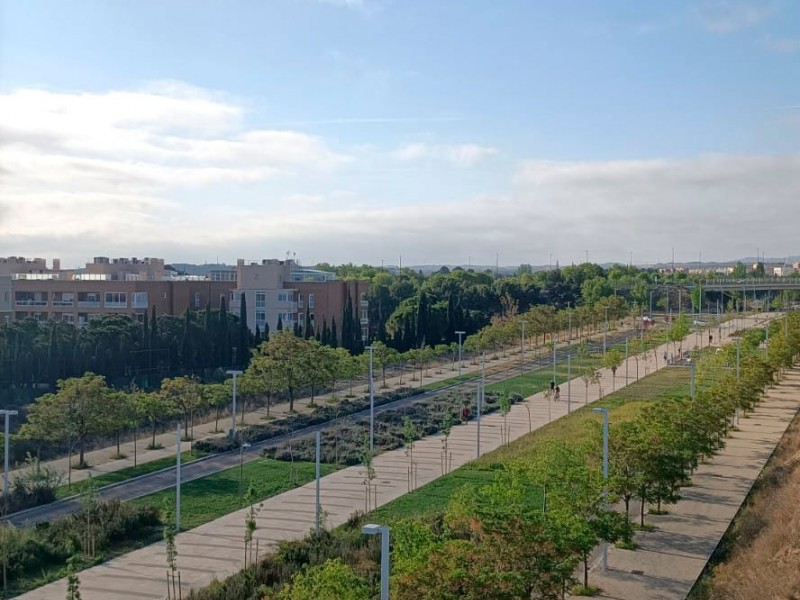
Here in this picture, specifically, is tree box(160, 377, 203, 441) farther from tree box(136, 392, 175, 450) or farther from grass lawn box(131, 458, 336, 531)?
grass lawn box(131, 458, 336, 531)

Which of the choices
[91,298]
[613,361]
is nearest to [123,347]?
[91,298]

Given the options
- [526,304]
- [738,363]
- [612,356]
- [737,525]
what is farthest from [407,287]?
[737,525]

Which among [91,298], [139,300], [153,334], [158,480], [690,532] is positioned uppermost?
[91,298]

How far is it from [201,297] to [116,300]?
566 cm

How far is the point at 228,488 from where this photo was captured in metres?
22.1

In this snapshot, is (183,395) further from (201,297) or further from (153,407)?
(201,297)

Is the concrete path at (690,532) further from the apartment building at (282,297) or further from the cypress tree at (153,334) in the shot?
the apartment building at (282,297)

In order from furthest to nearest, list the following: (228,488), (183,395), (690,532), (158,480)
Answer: (183,395)
(158,480)
(228,488)
(690,532)

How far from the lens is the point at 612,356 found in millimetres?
42219

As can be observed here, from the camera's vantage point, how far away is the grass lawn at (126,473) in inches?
843

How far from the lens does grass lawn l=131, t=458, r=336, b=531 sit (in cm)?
1989

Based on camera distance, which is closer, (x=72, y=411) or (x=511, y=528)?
(x=511, y=528)

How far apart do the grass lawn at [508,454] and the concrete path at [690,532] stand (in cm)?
266

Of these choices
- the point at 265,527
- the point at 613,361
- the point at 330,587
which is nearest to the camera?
the point at 330,587
